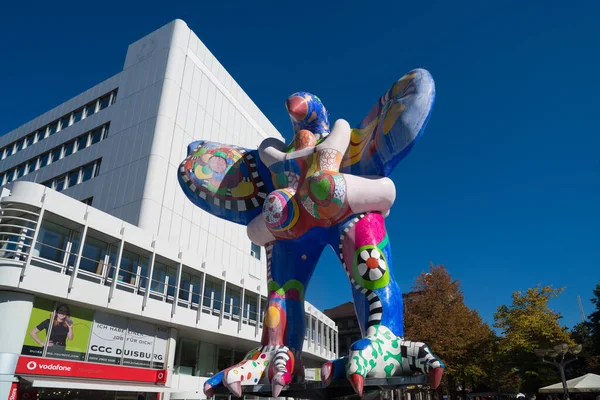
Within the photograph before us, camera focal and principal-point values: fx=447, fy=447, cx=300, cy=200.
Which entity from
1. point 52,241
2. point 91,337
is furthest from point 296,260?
point 91,337

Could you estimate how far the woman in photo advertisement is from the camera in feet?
43.0

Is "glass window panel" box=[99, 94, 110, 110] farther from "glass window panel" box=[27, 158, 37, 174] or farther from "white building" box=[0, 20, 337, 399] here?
"glass window panel" box=[27, 158, 37, 174]

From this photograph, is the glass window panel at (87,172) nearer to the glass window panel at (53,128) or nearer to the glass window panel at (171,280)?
the glass window panel at (53,128)

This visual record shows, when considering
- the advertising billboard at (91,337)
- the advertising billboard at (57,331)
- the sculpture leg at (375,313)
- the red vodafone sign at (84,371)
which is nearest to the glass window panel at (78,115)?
the advertising billboard at (91,337)

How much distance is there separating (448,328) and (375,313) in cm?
1785

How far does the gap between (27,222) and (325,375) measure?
12594 mm

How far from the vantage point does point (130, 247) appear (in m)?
16.3

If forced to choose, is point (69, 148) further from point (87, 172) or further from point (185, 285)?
point (185, 285)

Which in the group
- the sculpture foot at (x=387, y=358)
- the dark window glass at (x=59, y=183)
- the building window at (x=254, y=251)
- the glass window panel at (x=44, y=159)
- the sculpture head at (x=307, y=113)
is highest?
the glass window panel at (x=44, y=159)

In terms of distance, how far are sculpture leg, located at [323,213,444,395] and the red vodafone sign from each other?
11.3m

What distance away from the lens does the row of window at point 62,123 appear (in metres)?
26.2

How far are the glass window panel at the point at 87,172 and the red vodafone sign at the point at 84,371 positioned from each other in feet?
40.6

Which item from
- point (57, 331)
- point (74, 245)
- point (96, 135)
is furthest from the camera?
point (96, 135)

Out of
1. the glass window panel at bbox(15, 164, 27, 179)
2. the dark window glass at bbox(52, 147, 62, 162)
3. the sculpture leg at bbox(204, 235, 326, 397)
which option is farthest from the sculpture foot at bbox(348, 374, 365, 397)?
the glass window panel at bbox(15, 164, 27, 179)
